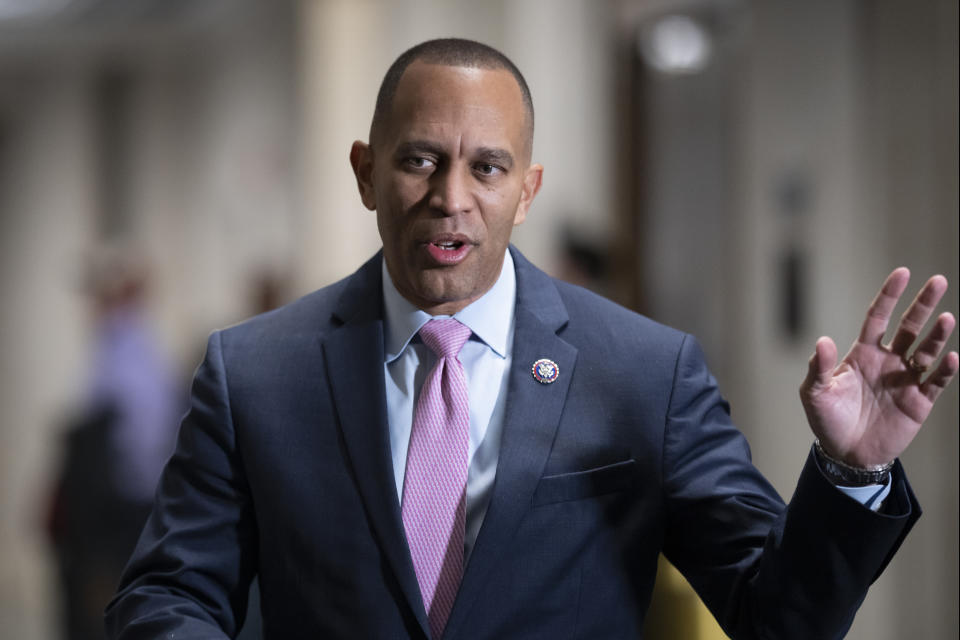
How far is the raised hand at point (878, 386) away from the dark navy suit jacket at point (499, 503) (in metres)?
0.15

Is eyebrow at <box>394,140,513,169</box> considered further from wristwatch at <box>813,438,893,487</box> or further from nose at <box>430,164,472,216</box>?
wristwatch at <box>813,438,893,487</box>

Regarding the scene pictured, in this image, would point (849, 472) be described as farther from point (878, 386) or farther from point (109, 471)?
point (109, 471)

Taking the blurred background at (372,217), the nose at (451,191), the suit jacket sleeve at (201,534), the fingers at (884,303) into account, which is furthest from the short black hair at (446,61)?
the blurred background at (372,217)

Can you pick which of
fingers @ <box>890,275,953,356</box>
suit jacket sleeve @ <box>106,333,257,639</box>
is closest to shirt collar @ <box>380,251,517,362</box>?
suit jacket sleeve @ <box>106,333,257,639</box>

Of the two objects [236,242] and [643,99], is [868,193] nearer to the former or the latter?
[643,99]

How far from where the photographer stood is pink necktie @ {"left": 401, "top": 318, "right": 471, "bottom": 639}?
140 centimetres

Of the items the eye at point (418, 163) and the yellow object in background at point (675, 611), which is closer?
the eye at point (418, 163)

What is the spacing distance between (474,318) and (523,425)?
178 millimetres

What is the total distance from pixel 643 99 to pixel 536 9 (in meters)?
0.97

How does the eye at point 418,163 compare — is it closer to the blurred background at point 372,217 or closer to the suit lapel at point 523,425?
the suit lapel at point 523,425

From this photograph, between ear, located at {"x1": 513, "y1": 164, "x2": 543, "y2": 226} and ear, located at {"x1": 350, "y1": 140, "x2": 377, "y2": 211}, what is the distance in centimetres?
21

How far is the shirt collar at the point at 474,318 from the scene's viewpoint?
151 centimetres

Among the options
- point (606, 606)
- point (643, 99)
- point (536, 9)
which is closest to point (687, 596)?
point (606, 606)

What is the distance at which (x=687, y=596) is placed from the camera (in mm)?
1581
